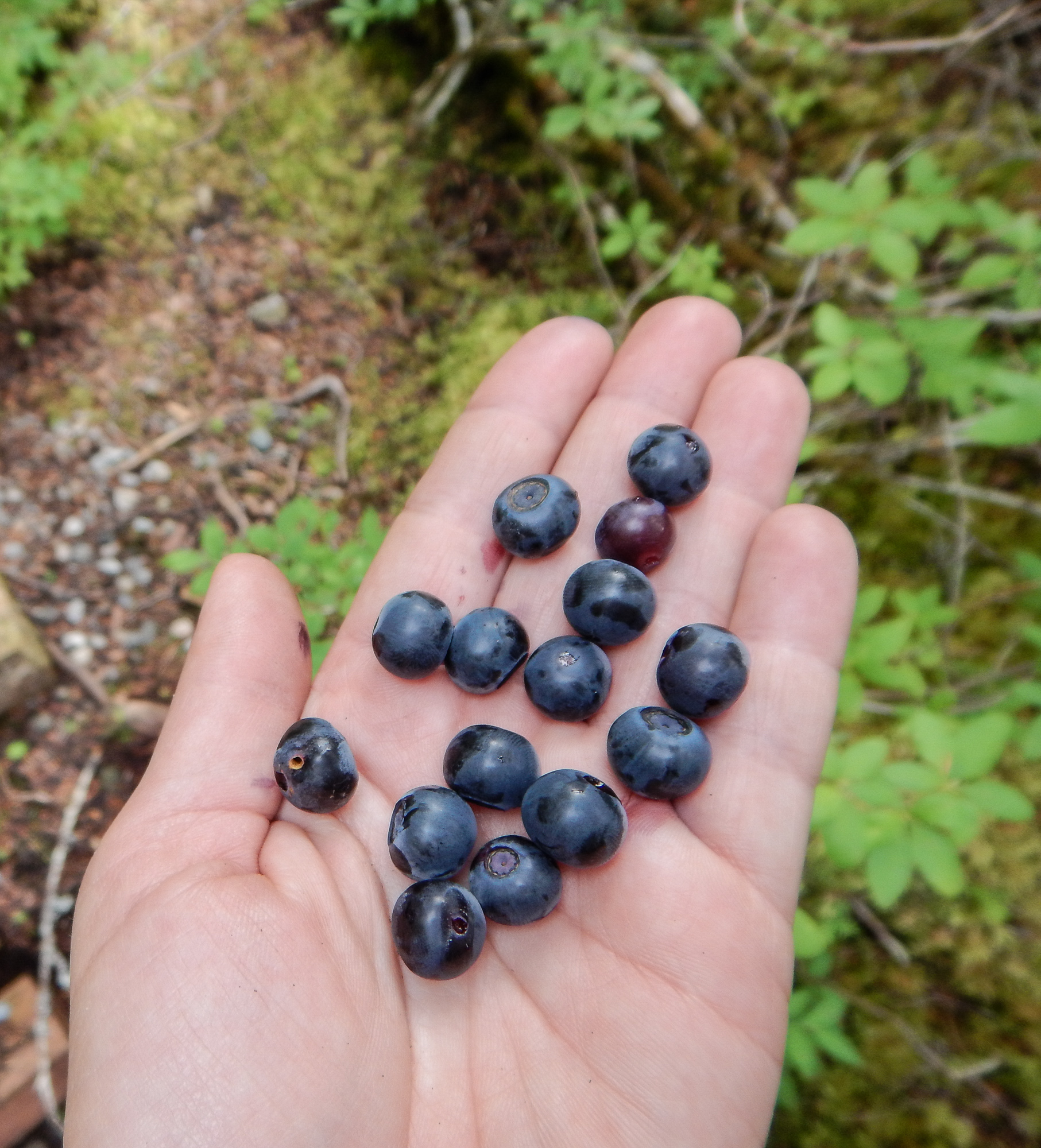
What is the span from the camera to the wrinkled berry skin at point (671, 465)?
2533 mm

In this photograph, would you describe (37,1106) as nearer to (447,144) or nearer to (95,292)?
(95,292)

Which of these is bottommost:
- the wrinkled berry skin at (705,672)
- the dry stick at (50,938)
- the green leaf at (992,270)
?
the dry stick at (50,938)

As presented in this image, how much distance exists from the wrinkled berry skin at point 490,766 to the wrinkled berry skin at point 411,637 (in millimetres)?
228

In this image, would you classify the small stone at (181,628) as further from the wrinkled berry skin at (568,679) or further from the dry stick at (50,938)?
the wrinkled berry skin at (568,679)

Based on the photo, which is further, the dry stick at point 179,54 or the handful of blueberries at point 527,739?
the dry stick at point 179,54

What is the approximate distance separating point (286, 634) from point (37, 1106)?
2.03 m

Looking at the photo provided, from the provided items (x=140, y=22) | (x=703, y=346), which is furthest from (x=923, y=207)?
(x=140, y=22)

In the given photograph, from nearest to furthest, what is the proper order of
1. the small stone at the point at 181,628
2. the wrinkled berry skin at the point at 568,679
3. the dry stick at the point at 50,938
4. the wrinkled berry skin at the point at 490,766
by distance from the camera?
the wrinkled berry skin at the point at 490,766 < the wrinkled berry skin at the point at 568,679 < the dry stick at the point at 50,938 < the small stone at the point at 181,628

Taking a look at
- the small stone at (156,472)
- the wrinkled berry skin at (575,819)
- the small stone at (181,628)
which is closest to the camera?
the wrinkled berry skin at (575,819)

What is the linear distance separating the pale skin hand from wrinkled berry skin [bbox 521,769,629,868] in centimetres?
12

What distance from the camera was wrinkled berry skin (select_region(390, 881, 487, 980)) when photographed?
1.90 m

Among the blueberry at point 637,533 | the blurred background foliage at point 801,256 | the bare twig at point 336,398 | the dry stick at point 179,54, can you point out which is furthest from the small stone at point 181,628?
the dry stick at point 179,54

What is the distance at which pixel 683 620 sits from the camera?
2.54 metres

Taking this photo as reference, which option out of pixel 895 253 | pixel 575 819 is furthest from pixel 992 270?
pixel 575 819
